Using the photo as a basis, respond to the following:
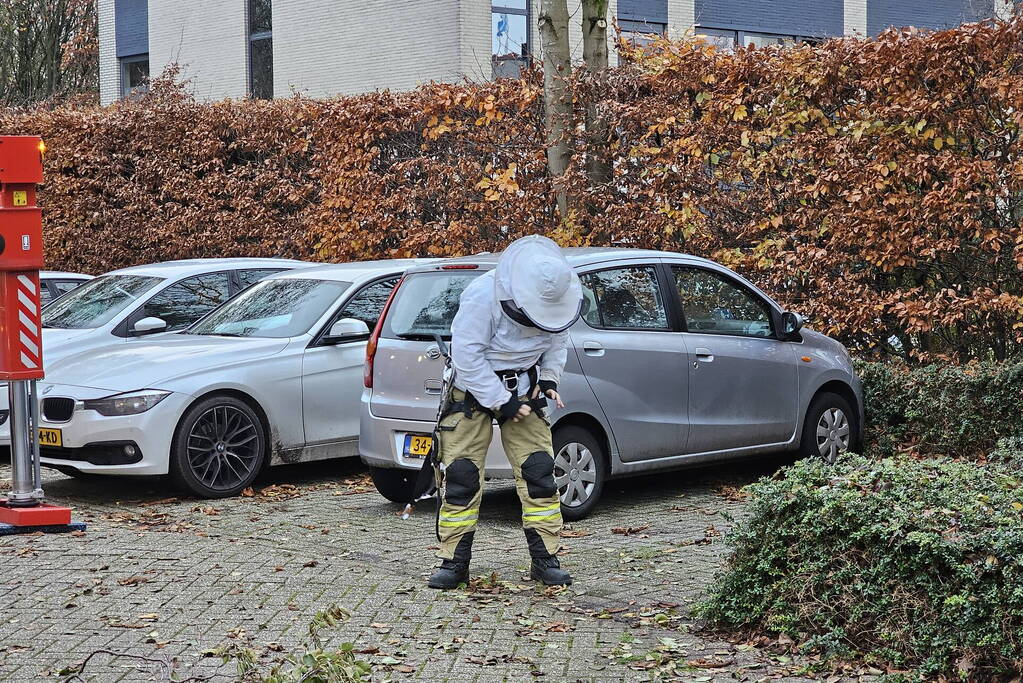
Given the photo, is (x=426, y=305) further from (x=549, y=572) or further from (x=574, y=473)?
(x=549, y=572)

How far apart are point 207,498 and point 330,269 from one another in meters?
2.18

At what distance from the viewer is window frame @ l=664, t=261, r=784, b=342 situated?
361 inches

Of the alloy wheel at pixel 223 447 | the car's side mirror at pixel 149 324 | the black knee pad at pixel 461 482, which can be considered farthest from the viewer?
the car's side mirror at pixel 149 324

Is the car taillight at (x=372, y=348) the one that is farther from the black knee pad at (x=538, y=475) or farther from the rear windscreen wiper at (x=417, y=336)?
the black knee pad at (x=538, y=475)

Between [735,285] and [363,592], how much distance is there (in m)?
4.04

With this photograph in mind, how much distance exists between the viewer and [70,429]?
9.19 m

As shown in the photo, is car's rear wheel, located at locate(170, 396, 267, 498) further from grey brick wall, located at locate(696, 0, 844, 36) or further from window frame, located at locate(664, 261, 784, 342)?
grey brick wall, located at locate(696, 0, 844, 36)

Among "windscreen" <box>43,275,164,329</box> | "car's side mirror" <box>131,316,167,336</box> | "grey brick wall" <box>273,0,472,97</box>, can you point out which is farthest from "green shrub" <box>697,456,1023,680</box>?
"grey brick wall" <box>273,0,472,97</box>

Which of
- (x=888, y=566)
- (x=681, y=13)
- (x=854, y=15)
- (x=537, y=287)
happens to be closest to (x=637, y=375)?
(x=537, y=287)

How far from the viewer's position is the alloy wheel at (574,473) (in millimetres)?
8312

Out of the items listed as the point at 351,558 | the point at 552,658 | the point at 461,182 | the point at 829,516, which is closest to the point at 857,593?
the point at 829,516

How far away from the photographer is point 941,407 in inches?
388

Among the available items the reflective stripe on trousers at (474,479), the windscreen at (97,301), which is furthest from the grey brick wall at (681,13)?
the reflective stripe on trousers at (474,479)

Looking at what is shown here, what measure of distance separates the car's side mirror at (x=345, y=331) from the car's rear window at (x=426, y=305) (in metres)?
0.93
